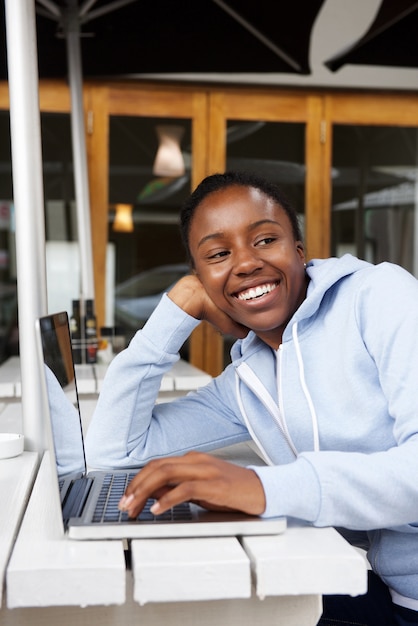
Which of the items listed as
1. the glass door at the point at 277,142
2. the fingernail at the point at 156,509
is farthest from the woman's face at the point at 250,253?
the glass door at the point at 277,142

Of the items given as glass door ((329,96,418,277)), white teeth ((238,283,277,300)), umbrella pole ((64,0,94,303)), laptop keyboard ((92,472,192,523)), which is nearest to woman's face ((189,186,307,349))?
white teeth ((238,283,277,300))

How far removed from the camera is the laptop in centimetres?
106

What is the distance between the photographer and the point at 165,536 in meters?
1.06

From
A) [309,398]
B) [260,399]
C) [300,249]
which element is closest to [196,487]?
[309,398]

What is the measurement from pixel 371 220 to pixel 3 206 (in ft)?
8.48

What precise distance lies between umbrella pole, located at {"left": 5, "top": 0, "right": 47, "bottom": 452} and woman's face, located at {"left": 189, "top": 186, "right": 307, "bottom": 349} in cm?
38

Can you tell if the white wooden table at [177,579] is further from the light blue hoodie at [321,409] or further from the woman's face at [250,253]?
the woman's face at [250,253]

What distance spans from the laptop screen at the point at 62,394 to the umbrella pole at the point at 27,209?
0.28 meters

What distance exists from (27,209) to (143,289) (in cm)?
372

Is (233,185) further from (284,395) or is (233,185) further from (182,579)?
(182,579)

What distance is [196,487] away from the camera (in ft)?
3.56

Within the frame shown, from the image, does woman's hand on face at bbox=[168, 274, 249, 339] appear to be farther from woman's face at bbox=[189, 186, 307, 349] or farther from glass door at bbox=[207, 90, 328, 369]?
glass door at bbox=[207, 90, 328, 369]

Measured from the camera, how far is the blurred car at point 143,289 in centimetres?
543

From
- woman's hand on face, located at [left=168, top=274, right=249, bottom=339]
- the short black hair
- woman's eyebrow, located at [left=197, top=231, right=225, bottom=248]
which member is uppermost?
the short black hair
